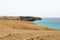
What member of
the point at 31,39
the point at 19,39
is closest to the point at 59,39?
the point at 31,39

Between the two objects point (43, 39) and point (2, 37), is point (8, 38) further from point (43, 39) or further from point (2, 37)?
point (43, 39)

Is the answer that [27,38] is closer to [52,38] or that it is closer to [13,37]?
[13,37]

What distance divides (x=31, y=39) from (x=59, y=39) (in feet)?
3.93

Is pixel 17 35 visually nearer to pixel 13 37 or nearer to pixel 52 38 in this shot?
pixel 13 37

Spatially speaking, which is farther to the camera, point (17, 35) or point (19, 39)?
point (17, 35)

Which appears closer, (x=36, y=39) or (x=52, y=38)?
(x=36, y=39)

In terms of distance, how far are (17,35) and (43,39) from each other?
98cm

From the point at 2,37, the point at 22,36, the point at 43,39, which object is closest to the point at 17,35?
the point at 22,36

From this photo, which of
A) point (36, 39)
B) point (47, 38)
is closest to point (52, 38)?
point (47, 38)

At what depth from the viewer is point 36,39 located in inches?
227

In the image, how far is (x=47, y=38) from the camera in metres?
6.20

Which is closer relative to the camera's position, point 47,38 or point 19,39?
point 19,39

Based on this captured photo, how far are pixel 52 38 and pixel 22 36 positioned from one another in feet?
3.82

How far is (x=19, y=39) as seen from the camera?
5758 mm
